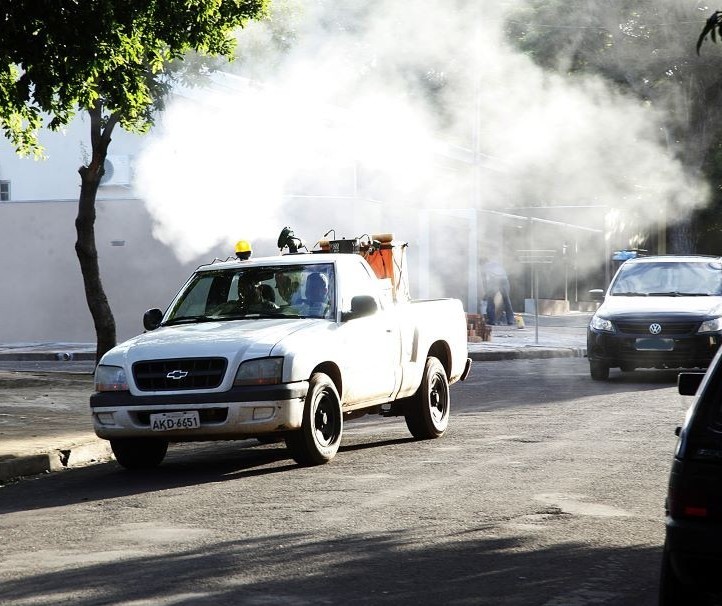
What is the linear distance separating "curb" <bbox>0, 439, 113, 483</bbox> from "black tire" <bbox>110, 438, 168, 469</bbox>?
2.09ft

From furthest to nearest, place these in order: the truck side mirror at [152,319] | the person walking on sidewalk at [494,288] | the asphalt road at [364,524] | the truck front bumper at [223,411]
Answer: the person walking on sidewalk at [494,288]
the truck side mirror at [152,319]
the truck front bumper at [223,411]
the asphalt road at [364,524]

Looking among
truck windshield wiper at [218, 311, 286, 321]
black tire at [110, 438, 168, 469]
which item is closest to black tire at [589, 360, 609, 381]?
truck windshield wiper at [218, 311, 286, 321]

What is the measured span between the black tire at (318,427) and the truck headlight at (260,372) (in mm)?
332

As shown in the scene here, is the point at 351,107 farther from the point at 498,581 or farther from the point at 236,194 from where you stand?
the point at 498,581

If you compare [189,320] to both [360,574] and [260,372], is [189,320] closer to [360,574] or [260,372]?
[260,372]

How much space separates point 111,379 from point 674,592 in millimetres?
6175

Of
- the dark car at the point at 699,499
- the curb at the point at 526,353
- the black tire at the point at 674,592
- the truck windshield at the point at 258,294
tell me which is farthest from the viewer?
the curb at the point at 526,353

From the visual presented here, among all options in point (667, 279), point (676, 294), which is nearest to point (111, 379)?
point (676, 294)

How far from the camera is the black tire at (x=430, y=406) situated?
12.0 m

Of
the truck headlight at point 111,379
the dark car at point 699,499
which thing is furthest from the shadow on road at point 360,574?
the truck headlight at point 111,379

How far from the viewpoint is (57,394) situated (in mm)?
16625

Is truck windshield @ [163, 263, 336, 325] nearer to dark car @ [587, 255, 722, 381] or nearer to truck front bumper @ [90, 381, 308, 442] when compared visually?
truck front bumper @ [90, 381, 308, 442]

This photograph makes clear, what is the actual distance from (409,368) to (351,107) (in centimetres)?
1745

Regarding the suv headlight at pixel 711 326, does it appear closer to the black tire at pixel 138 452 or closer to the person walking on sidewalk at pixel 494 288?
the black tire at pixel 138 452
